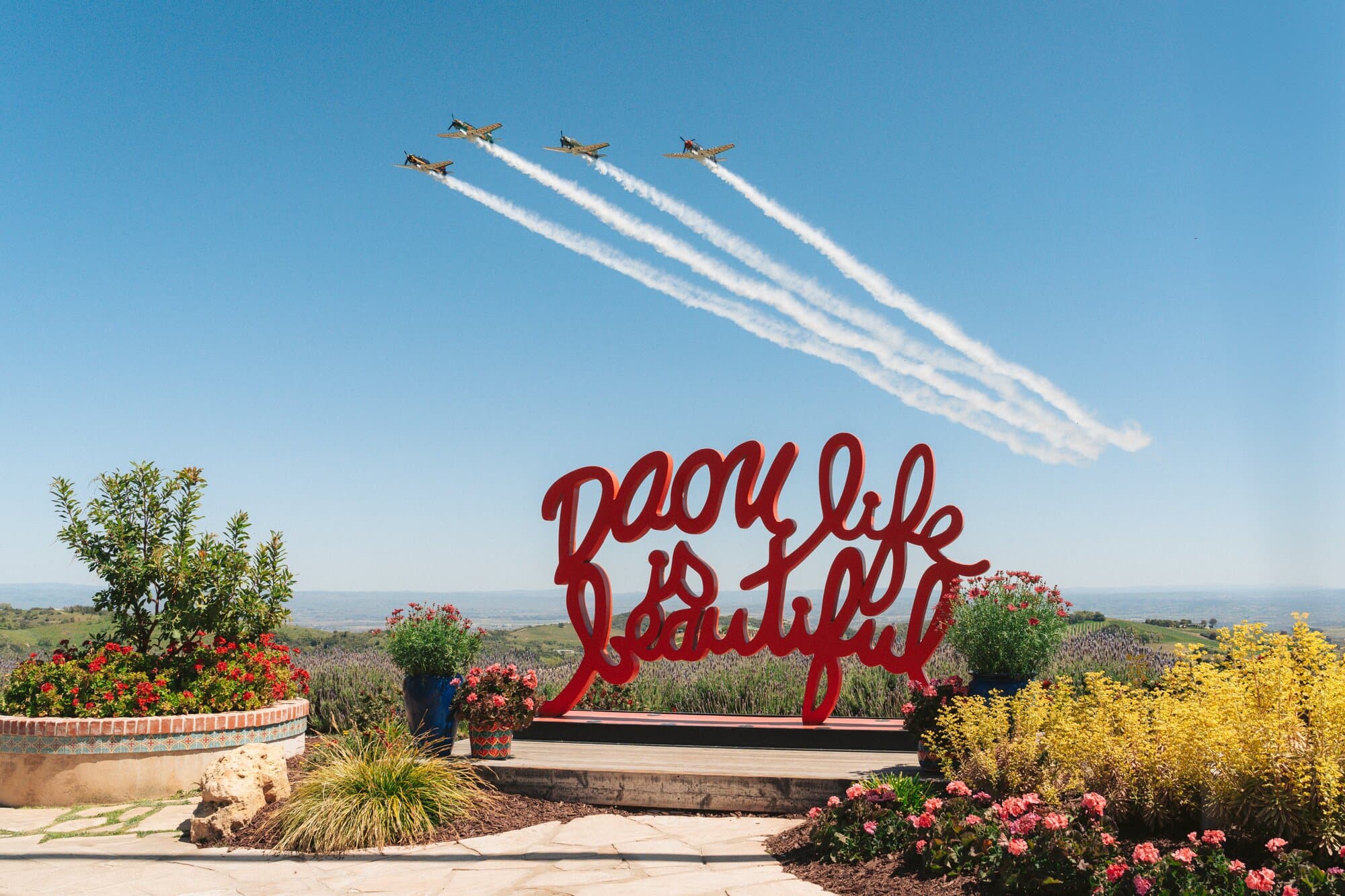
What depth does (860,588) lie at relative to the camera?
11.5m

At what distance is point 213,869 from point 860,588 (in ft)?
24.3

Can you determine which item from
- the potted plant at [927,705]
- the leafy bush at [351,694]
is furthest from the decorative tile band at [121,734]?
the potted plant at [927,705]

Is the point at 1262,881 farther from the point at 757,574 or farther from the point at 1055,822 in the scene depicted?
the point at 757,574

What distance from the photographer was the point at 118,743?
33.9ft

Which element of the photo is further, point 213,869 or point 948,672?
point 948,672

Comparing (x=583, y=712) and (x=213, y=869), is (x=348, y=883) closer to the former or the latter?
(x=213, y=869)

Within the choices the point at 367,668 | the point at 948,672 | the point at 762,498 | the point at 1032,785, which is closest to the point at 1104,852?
the point at 1032,785

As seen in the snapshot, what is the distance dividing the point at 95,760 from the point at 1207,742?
10.8 meters

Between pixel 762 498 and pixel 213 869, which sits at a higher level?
pixel 762 498

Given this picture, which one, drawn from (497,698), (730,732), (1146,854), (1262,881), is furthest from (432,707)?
(1262,881)

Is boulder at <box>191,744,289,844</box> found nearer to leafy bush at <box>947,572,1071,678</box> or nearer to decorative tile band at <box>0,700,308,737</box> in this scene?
decorative tile band at <box>0,700,308,737</box>

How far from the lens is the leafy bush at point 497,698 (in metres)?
10.0

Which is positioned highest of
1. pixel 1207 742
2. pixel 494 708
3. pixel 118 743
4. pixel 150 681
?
pixel 1207 742

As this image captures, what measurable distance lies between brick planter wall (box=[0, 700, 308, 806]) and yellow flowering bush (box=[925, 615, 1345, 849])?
26.1 feet
